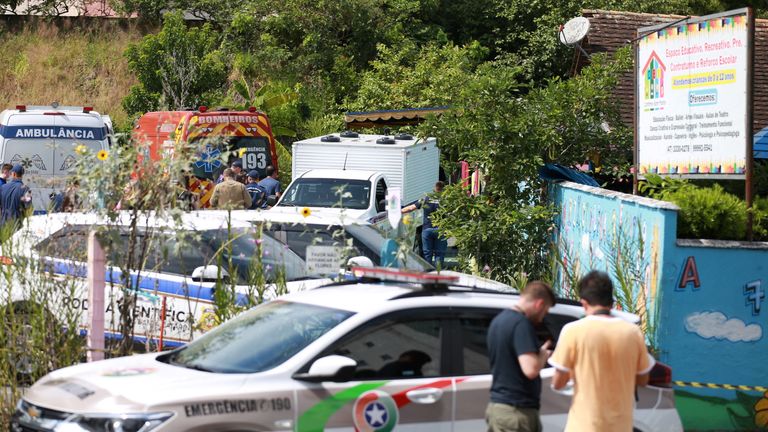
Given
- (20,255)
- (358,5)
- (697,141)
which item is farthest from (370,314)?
(358,5)

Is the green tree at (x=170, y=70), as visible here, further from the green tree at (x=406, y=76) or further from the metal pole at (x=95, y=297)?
the metal pole at (x=95, y=297)

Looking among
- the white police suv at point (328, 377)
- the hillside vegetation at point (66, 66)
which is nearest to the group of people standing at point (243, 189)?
the white police suv at point (328, 377)

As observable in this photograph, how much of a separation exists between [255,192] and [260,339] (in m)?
12.6

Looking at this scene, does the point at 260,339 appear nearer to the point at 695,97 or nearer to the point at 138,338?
the point at 138,338

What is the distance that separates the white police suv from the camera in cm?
593

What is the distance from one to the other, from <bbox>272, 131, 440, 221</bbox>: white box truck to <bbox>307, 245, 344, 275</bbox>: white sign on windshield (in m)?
9.35

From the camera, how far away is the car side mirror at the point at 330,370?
6020mm

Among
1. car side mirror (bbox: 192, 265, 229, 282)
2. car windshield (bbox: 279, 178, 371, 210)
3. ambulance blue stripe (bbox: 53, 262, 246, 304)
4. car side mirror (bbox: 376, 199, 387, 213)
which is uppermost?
car windshield (bbox: 279, 178, 371, 210)

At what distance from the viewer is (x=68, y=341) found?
8.38 metres

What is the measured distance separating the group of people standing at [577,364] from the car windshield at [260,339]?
1.10 metres

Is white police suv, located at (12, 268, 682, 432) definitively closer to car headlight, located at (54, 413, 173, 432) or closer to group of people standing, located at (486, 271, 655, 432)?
car headlight, located at (54, 413, 173, 432)

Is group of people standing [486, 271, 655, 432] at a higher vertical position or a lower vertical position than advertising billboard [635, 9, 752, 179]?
lower

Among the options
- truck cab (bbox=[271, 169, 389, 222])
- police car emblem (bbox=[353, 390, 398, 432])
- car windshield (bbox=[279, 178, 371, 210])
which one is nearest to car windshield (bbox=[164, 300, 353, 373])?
police car emblem (bbox=[353, 390, 398, 432])

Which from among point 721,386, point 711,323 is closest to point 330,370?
point 711,323
